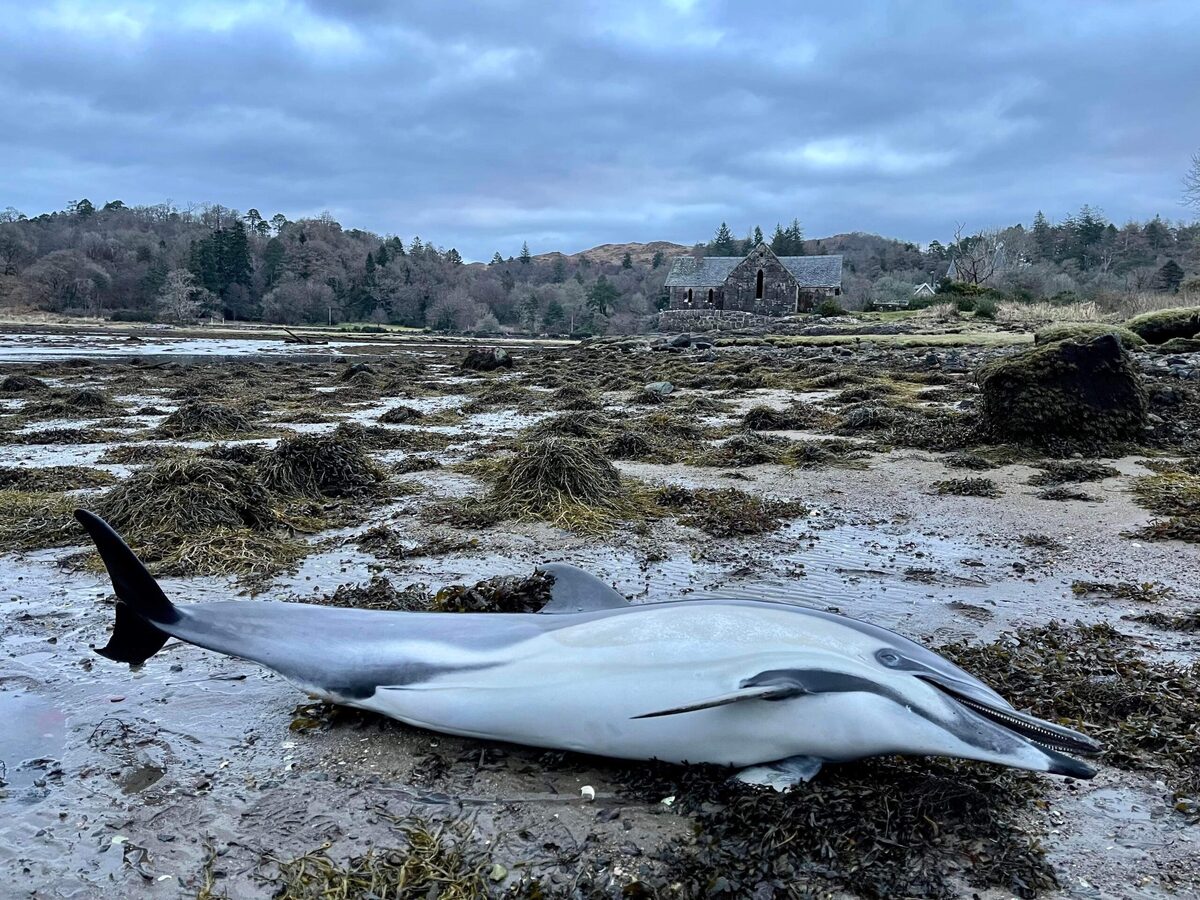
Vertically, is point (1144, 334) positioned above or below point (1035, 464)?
above

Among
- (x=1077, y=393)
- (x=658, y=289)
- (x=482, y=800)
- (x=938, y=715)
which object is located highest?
(x=658, y=289)

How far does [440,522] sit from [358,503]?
114cm

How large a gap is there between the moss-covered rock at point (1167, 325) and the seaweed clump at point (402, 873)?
27.3 meters

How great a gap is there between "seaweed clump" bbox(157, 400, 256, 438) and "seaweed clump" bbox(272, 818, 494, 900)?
1025 centimetres

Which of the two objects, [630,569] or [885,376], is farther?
[885,376]

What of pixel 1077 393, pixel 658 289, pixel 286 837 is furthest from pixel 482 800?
pixel 658 289

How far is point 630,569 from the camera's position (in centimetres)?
575

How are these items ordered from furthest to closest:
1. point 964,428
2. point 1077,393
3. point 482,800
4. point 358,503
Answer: point 964,428 < point 1077,393 < point 358,503 < point 482,800

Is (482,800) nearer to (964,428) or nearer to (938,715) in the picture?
(938,715)

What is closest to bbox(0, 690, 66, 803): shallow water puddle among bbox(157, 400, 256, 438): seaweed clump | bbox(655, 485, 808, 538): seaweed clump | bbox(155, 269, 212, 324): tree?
bbox(655, 485, 808, 538): seaweed clump

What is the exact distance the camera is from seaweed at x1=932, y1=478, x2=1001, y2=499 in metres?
7.80

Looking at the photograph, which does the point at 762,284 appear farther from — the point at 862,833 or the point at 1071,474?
the point at 862,833

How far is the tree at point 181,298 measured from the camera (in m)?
82.1

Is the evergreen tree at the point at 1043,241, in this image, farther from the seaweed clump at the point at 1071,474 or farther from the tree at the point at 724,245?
the seaweed clump at the point at 1071,474
